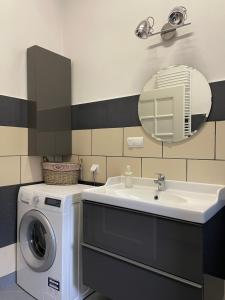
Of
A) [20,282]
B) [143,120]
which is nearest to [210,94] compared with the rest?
[143,120]

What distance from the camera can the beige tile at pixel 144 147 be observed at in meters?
1.62

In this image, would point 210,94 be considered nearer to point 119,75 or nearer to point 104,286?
point 119,75

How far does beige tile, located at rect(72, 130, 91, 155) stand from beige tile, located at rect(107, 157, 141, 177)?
269mm

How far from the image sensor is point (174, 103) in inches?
60.1

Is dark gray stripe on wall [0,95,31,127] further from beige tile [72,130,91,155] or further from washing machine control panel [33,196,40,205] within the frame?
washing machine control panel [33,196,40,205]

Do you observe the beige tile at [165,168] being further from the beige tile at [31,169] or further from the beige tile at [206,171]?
the beige tile at [31,169]

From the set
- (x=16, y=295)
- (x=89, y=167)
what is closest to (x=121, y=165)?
(x=89, y=167)

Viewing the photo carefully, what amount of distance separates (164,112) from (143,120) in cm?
17

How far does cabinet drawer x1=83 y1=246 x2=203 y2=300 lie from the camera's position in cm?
105

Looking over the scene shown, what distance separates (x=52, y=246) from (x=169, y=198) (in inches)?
32.3

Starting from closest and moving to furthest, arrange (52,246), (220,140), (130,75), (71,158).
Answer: (220,140), (52,246), (130,75), (71,158)

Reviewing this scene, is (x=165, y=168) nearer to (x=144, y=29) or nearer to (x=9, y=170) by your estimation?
(x=144, y=29)

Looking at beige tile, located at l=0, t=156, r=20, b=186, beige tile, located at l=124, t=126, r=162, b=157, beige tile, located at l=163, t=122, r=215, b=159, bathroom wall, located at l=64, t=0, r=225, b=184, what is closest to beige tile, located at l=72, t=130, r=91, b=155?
bathroom wall, located at l=64, t=0, r=225, b=184

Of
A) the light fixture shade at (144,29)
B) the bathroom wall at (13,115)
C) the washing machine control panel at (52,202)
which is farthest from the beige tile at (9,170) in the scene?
the light fixture shade at (144,29)
